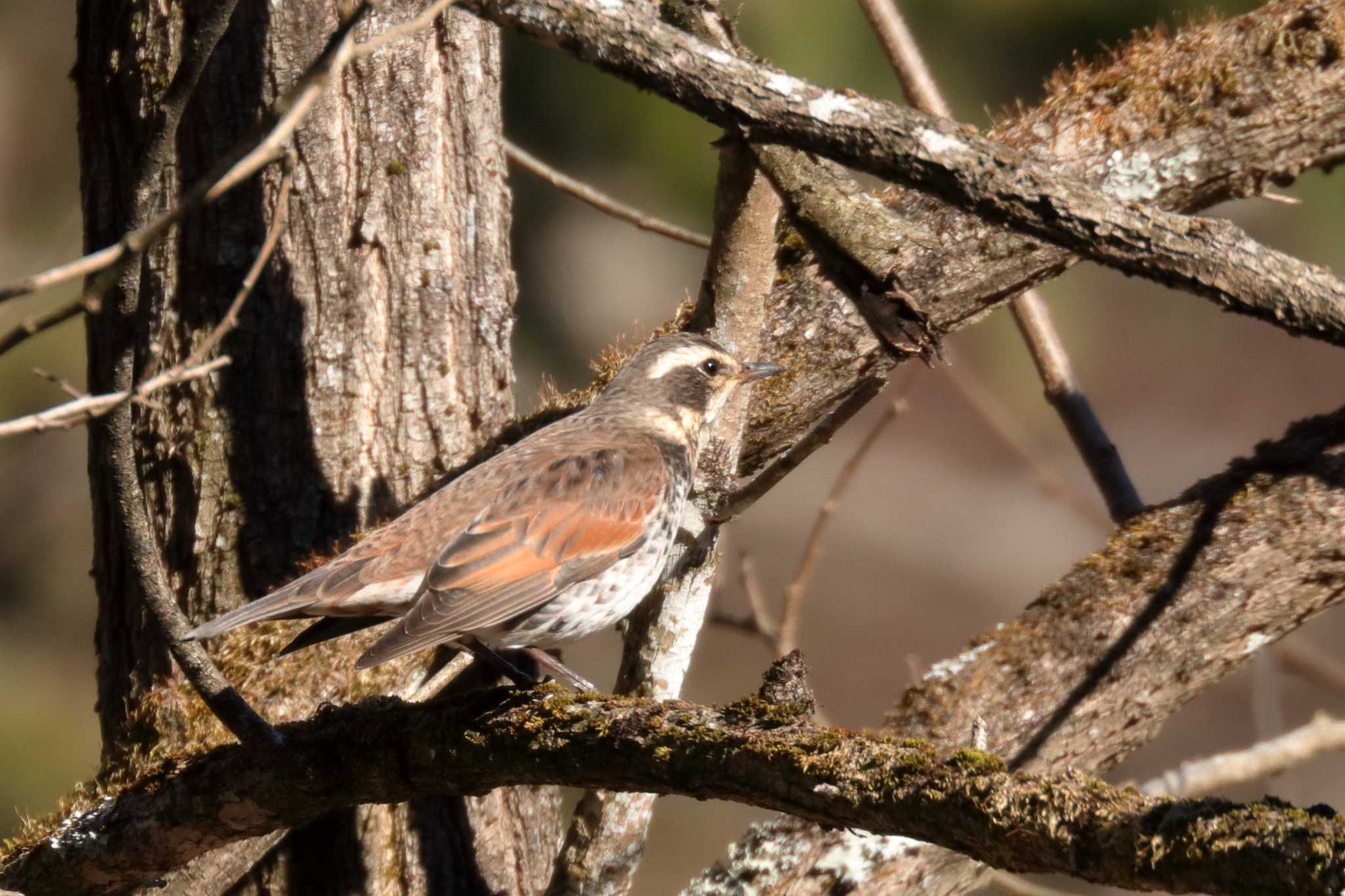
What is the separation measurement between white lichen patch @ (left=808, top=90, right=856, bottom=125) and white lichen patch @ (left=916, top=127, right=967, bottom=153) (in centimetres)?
17

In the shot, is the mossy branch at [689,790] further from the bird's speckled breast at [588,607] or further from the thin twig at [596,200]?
the thin twig at [596,200]

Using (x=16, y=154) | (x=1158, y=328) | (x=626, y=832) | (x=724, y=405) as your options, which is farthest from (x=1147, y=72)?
(x=1158, y=328)

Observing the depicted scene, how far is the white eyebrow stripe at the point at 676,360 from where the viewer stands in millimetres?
4582

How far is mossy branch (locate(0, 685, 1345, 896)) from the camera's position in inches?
86.3

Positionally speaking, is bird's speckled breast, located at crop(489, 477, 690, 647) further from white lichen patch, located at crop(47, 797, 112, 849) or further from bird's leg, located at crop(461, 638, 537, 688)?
white lichen patch, located at crop(47, 797, 112, 849)

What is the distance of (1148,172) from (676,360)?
167 centimetres

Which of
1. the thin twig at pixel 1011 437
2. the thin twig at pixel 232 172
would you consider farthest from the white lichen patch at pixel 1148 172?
the thin twig at pixel 232 172

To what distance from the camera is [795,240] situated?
4.59m

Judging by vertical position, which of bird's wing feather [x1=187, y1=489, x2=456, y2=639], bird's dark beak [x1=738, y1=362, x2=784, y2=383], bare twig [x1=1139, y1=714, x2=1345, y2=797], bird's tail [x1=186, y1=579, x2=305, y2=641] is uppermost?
bird's dark beak [x1=738, y1=362, x2=784, y2=383]

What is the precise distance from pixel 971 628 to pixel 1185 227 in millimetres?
10901

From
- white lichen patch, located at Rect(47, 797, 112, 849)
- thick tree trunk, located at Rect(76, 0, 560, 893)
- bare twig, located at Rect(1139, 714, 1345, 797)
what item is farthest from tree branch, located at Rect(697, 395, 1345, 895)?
white lichen patch, located at Rect(47, 797, 112, 849)

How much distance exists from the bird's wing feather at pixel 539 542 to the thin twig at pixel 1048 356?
161 centimetres

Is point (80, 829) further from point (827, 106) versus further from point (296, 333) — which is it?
point (827, 106)

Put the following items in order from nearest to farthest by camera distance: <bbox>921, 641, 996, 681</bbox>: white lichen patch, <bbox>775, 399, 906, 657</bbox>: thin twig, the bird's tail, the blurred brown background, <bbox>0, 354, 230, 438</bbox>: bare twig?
<bbox>0, 354, 230, 438</bbox>: bare twig
the bird's tail
<bbox>921, 641, 996, 681</bbox>: white lichen patch
<bbox>775, 399, 906, 657</bbox>: thin twig
the blurred brown background
